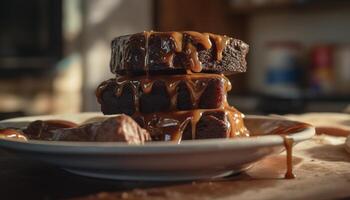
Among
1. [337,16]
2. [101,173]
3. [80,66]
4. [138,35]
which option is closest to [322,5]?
[337,16]

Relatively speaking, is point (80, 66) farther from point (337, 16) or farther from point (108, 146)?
point (108, 146)

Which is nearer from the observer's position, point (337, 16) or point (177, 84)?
point (177, 84)

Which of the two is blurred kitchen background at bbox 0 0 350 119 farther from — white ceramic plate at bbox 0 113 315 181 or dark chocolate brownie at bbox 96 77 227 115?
white ceramic plate at bbox 0 113 315 181

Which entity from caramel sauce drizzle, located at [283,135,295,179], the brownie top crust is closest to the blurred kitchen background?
the brownie top crust

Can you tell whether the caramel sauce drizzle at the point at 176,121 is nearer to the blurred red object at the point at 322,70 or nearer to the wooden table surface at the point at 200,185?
the wooden table surface at the point at 200,185

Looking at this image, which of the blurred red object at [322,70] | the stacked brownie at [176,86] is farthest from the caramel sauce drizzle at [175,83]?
the blurred red object at [322,70]

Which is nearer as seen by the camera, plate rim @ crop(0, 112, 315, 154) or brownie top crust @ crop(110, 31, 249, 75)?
plate rim @ crop(0, 112, 315, 154)
